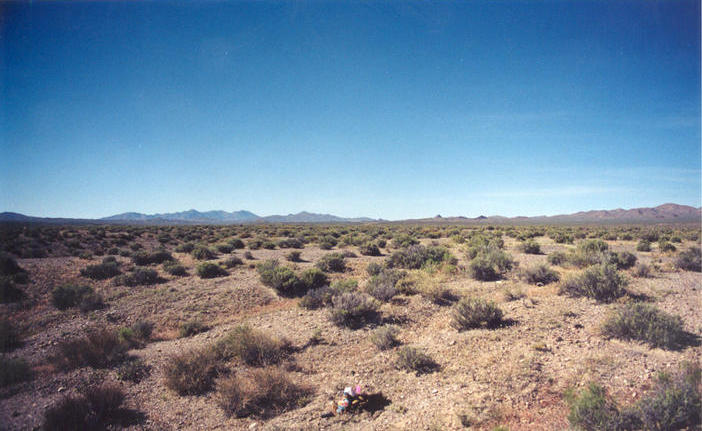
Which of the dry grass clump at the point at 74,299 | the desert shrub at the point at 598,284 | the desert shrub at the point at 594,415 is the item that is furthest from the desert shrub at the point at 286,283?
the desert shrub at the point at 598,284

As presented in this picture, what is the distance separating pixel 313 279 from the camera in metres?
12.0

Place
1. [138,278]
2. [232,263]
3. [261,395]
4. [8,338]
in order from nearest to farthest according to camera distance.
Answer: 1. [261,395]
2. [8,338]
3. [138,278]
4. [232,263]

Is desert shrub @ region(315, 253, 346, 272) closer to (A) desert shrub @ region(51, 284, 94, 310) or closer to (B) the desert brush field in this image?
(B) the desert brush field

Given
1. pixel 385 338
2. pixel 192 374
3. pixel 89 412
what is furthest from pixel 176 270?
pixel 385 338

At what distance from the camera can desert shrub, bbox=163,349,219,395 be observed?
216 inches

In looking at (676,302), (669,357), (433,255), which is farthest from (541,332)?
(433,255)

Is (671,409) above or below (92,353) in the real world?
above

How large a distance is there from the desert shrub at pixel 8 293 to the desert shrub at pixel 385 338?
A: 548 inches

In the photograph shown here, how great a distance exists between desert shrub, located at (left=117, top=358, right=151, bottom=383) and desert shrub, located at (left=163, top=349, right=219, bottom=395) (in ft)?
1.87

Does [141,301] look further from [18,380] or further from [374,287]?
[374,287]

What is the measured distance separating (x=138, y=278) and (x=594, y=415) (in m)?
16.1

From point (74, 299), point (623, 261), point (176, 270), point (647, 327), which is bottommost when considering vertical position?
point (74, 299)

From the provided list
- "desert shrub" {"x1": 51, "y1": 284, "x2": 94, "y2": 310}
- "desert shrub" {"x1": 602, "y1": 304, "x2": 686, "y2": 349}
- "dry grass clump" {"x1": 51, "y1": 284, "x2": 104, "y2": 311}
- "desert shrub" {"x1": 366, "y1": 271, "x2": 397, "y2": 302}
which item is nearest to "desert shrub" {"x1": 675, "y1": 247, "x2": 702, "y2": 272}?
"desert shrub" {"x1": 602, "y1": 304, "x2": 686, "y2": 349}

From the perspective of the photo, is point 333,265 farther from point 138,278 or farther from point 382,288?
point 138,278
